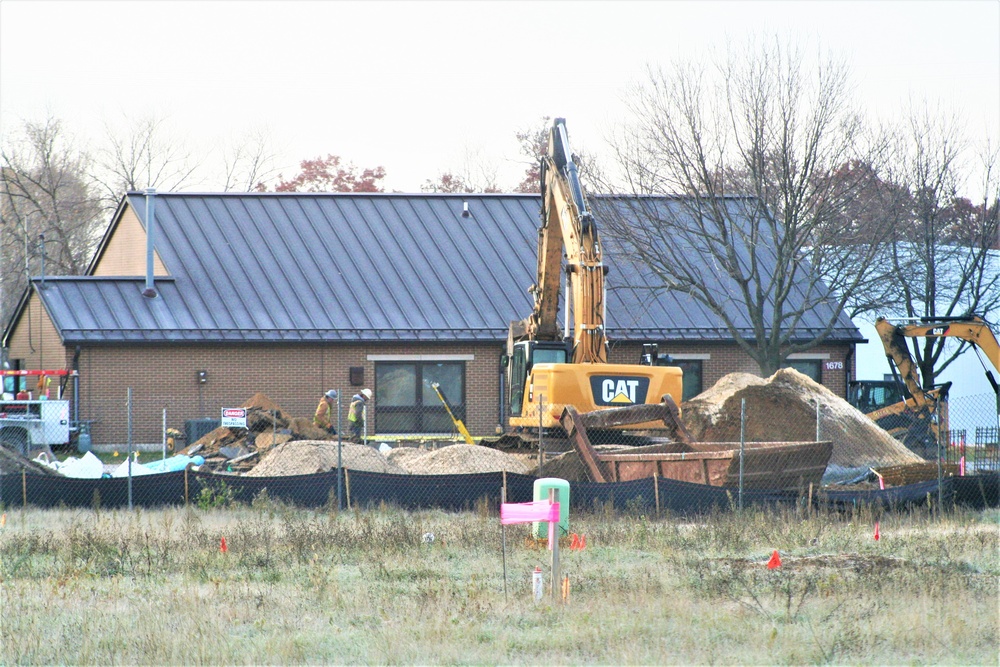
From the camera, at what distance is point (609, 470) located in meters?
18.2

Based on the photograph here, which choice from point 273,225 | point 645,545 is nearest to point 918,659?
point 645,545

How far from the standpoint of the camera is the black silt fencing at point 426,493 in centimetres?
1633

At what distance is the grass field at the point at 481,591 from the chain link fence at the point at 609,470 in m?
0.60

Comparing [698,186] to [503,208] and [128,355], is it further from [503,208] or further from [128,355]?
[128,355]

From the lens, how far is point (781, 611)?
10133 mm

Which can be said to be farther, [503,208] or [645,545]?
[503,208]

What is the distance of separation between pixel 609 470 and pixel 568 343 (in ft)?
13.6

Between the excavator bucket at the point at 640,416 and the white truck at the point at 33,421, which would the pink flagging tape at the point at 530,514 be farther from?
the white truck at the point at 33,421

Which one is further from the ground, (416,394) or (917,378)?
(917,378)

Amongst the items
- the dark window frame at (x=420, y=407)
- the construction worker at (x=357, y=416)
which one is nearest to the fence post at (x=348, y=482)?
the construction worker at (x=357, y=416)

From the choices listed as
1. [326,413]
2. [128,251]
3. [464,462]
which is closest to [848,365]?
[326,413]

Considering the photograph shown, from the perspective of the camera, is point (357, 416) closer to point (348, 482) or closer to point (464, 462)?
point (464, 462)

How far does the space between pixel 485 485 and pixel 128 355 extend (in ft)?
57.7

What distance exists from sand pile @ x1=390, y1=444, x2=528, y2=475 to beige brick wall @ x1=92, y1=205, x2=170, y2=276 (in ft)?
55.9
